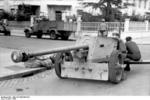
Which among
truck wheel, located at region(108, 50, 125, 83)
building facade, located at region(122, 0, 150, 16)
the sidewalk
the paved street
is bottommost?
the paved street

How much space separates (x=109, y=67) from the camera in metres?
7.71

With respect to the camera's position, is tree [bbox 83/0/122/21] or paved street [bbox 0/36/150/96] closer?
paved street [bbox 0/36/150/96]

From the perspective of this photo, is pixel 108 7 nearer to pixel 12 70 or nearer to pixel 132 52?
pixel 132 52

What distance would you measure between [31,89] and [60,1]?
30.8 meters

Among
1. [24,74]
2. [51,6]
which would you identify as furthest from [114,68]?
[51,6]

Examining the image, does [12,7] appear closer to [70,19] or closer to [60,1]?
[60,1]

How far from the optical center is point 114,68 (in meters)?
7.70

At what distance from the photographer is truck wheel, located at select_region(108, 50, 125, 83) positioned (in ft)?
25.2

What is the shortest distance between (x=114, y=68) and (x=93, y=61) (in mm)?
643

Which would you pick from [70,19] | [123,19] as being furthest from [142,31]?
[70,19]

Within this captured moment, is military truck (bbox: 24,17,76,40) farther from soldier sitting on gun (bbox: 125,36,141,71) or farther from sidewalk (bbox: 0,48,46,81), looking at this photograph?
soldier sitting on gun (bbox: 125,36,141,71)

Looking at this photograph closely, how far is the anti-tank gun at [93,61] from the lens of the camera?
25.5ft

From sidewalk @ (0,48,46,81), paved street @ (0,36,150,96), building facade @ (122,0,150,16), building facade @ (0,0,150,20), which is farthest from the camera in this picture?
building facade @ (0,0,150,20)

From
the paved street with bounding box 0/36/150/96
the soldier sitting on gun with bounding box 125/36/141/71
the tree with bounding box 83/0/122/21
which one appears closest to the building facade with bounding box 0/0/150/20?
the tree with bounding box 83/0/122/21
